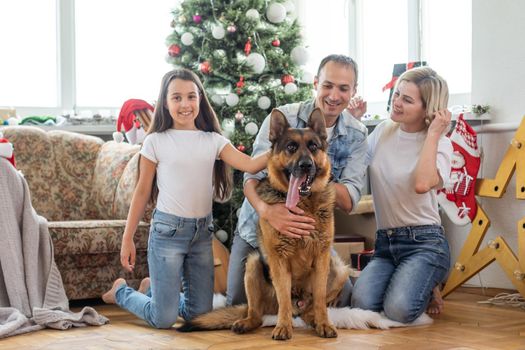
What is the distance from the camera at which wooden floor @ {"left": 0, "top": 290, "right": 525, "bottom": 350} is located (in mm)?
2594

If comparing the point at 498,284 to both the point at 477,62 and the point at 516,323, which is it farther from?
the point at 477,62

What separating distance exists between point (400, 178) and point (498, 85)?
121 centimetres

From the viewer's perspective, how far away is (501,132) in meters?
4.00

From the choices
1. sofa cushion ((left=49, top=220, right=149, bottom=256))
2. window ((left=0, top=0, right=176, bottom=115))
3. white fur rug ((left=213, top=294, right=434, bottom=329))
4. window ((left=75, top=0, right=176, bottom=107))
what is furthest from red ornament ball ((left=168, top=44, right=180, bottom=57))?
white fur rug ((left=213, top=294, right=434, bottom=329))

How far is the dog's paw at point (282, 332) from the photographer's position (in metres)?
2.68

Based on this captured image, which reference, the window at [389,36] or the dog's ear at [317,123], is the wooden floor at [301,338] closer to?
the dog's ear at [317,123]

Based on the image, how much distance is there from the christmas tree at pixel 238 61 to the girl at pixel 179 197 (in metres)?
1.52

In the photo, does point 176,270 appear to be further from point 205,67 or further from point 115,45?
point 115,45

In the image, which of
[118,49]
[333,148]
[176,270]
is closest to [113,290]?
[176,270]

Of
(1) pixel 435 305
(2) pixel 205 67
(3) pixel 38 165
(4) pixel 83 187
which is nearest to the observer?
(1) pixel 435 305

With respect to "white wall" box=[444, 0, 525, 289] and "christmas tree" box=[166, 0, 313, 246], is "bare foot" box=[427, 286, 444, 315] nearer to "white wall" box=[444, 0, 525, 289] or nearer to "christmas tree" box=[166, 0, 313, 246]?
"white wall" box=[444, 0, 525, 289]

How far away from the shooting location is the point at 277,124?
2.77m

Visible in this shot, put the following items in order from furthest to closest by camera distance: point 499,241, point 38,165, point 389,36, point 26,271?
1. point 389,36
2. point 38,165
3. point 499,241
4. point 26,271

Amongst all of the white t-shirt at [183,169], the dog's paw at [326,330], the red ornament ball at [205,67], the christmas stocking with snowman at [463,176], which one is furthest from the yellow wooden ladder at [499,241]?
A: the red ornament ball at [205,67]
